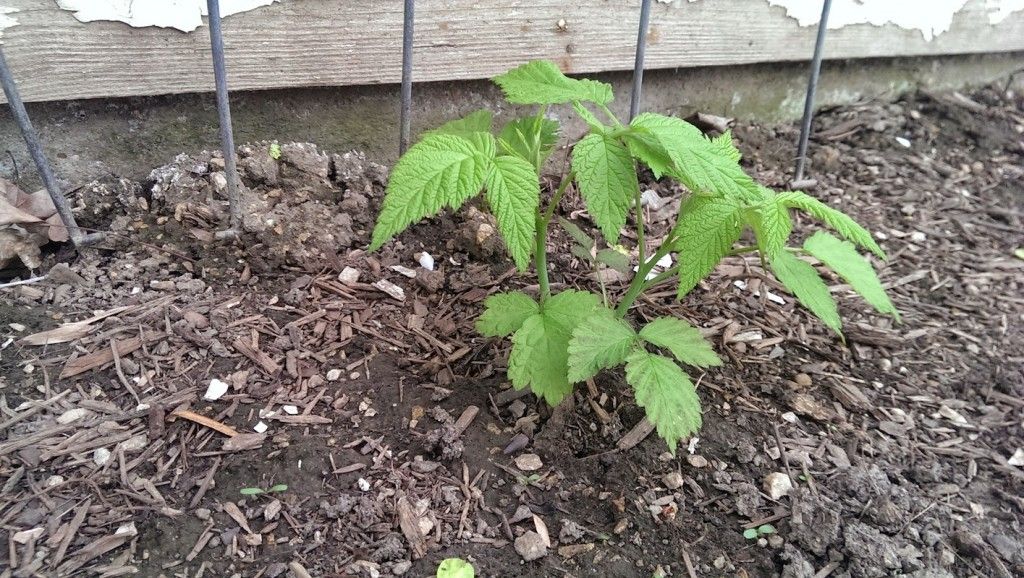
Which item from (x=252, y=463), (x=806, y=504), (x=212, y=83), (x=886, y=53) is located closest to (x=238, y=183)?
(x=212, y=83)

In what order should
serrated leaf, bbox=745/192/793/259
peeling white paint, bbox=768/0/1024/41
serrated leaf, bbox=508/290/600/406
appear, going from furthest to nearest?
1. peeling white paint, bbox=768/0/1024/41
2. serrated leaf, bbox=508/290/600/406
3. serrated leaf, bbox=745/192/793/259

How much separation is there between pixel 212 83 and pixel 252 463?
115cm

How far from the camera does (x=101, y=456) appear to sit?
146 centimetres

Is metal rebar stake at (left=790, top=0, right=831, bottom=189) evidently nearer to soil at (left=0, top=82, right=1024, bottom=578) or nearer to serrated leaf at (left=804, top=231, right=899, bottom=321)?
soil at (left=0, top=82, right=1024, bottom=578)

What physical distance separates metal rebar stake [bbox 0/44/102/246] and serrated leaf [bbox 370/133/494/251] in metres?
1.05

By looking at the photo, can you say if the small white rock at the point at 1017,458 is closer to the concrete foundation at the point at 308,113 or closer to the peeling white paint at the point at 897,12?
the concrete foundation at the point at 308,113

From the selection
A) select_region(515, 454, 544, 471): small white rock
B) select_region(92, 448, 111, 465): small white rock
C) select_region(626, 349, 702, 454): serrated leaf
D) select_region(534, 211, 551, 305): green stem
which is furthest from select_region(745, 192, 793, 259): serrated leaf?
select_region(92, 448, 111, 465): small white rock

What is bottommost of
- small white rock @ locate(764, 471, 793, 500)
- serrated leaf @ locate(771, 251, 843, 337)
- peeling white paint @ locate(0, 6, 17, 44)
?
small white rock @ locate(764, 471, 793, 500)

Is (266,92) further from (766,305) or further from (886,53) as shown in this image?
(886,53)

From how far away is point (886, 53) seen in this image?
121 inches

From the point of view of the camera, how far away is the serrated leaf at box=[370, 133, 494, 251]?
129cm

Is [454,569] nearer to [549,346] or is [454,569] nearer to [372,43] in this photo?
[549,346]

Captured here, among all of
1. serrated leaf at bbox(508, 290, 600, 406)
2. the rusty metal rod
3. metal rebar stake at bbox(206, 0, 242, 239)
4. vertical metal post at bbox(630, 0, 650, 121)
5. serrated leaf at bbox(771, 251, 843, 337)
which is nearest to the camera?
serrated leaf at bbox(508, 290, 600, 406)

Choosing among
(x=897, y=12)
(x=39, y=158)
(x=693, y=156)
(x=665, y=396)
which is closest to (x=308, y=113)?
(x=39, y=158)
